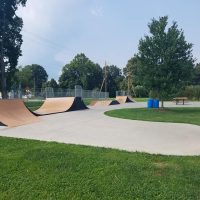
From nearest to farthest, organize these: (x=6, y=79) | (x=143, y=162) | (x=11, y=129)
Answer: (x=143, y=162) → (x=11, y=129) → (x=6, y=79)

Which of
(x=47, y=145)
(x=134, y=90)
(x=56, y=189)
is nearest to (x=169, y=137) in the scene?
(x=47, y=145)

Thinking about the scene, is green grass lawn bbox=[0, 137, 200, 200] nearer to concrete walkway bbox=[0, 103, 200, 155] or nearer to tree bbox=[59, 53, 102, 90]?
concrete walkway bbox=[0, 103, 200, 155]

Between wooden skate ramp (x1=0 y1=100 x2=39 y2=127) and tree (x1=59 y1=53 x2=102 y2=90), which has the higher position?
tree (x1=59 y1=53 x2=102 y2=90)

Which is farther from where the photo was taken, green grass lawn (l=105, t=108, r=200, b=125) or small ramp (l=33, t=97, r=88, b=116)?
small ramp (l=33, t=97, r=88, b=116)

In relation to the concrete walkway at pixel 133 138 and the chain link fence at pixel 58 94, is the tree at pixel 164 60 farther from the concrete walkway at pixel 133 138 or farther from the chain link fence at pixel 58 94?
the chain link fence at pixel 58 94

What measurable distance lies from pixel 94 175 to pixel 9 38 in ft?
101

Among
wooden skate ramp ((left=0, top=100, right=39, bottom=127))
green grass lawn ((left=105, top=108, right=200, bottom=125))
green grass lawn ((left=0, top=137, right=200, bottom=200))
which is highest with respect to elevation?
wooden skate ramp ((left=0, top=100, right=39, bottom=127))

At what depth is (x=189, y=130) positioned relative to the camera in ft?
28.4

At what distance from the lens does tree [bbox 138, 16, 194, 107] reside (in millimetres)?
18438

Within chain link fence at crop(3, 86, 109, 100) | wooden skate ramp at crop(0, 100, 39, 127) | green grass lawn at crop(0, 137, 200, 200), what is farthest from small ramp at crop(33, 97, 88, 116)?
chain link fence at crop(3, 86, 109, 100)

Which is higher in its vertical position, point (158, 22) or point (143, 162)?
point (158, 22)

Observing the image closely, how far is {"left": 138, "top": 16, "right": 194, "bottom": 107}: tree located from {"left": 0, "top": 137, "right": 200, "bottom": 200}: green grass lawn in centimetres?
1364

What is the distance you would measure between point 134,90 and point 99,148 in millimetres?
56893

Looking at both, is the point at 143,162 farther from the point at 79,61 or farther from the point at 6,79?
the point at 79,61
